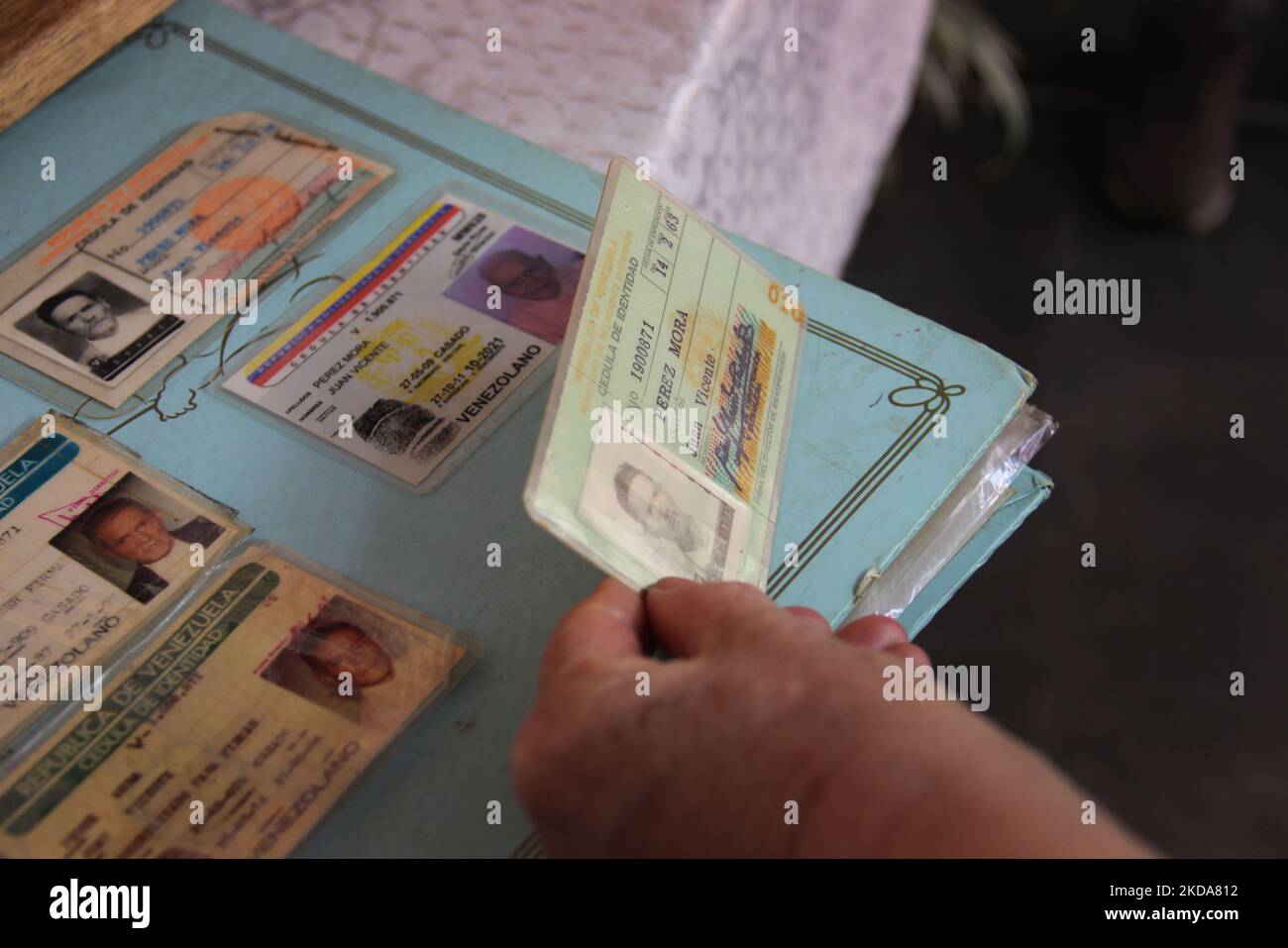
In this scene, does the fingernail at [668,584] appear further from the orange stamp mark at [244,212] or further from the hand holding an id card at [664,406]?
the orange stamp mark at [244,212]

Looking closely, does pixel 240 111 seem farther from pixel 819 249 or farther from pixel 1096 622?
pixel 1096 622

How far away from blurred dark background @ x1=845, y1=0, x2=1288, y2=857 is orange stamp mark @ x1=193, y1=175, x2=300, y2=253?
997mm

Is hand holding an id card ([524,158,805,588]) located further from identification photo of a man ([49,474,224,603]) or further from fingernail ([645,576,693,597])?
identification photo of a man ([49,474,224,603])

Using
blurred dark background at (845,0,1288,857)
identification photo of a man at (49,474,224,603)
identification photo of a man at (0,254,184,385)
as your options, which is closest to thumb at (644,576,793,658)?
identification photo of a man at (49,474,224,603)

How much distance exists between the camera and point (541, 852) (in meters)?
0.58

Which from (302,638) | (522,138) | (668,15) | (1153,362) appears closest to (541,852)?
(302,638)

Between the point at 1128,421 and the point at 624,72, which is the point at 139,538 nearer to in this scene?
the point at 624,72

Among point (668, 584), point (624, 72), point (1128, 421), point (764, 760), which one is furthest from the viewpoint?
point (1128, 421)

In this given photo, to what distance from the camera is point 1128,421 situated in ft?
5.58

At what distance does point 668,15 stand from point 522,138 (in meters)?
0.22

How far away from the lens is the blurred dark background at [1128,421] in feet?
4.74

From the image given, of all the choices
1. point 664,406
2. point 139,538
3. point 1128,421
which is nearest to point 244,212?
point 139,538

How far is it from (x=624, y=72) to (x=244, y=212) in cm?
33

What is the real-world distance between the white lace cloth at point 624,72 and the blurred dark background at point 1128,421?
0.68 m
